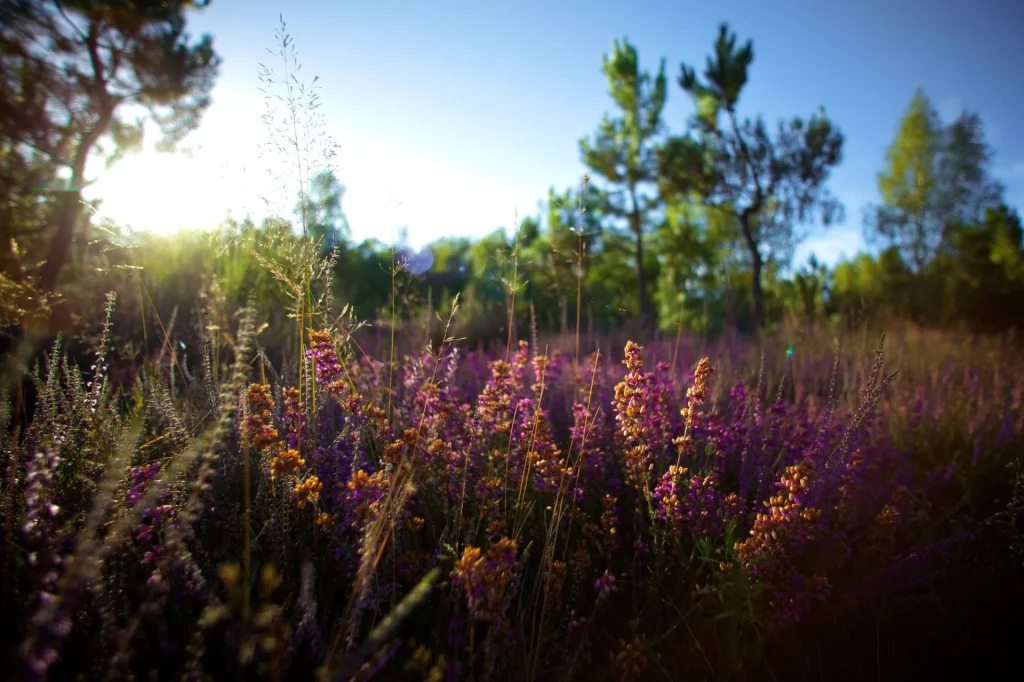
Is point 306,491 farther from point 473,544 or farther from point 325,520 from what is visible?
point 473,544

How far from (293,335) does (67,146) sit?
3.80 m

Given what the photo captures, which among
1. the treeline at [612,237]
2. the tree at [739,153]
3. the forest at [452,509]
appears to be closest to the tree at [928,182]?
the treeline at [612,237]

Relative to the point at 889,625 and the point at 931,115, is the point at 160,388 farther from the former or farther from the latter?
the point at 931,115

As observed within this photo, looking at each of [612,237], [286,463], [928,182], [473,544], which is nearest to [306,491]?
[286,463]

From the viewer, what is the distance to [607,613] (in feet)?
5.81

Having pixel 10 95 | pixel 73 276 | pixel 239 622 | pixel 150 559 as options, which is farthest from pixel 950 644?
pixel 10 95

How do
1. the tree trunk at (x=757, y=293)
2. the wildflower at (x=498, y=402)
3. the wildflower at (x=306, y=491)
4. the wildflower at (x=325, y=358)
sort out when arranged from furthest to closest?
1. the tree trunk at (x=757, y=293)
2. the wildflower at (x=498, y=402)
3. the wildflower at (x=325, y=358)
4. the wildflower at (x=306, y=491)

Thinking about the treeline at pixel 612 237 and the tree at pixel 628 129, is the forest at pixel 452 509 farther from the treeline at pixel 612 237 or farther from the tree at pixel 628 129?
the tree at pixel 628 129

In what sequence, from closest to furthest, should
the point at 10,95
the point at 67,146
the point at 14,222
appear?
the point at 14,222, the point at 10,95, the point at 67,146

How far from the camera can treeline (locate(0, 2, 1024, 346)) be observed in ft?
8.52

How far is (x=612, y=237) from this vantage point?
2052cm

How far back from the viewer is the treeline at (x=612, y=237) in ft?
8.52

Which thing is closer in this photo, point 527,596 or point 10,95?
point 527,596

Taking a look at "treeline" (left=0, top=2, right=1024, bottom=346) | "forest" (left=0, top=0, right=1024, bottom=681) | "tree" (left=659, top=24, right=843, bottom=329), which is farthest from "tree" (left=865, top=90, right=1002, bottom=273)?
"forest" (left=0, top=0, right=1024, bottom=681)
